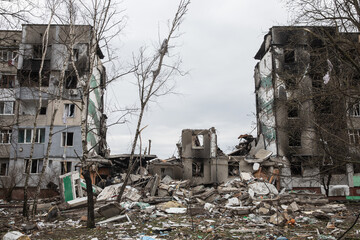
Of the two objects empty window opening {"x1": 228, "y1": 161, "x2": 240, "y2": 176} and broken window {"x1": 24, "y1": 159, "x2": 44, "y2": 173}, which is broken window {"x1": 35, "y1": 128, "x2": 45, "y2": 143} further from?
empty window opening {"x1": 228, "y1": 161, "x2": 240, "y2": 176}

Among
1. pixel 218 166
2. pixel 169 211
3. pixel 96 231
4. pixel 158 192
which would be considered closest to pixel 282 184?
pixel 218 166

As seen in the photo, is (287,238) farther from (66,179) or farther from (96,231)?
(66,179)

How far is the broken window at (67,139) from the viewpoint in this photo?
1020 inches

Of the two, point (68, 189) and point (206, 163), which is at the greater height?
point (206, 163)

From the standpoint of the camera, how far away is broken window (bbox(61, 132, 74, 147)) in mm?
25917

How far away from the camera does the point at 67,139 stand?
26297mm

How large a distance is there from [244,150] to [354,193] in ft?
32.6

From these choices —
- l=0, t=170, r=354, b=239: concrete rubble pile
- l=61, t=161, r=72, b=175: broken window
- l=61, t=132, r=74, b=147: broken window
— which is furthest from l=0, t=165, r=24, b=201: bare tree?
l=0, t=170, r=354, b=239: concrete rubble pile

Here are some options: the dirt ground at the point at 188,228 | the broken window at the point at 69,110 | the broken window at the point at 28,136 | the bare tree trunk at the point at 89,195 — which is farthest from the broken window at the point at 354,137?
the broken window at the point at 28,136

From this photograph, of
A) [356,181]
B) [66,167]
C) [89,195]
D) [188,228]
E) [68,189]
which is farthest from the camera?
[66,167]

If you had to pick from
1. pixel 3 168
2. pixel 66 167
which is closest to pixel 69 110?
pixel 66 167

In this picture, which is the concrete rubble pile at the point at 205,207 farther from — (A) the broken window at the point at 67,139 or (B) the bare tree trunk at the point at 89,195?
(A) the broken window at the point at 67,139

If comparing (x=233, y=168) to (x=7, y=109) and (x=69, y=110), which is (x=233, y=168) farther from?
(x=7, y=109)

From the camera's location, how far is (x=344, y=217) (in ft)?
42.5
